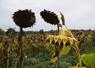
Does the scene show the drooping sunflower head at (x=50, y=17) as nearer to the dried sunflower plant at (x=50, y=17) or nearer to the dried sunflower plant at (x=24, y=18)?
the dried sunflower plant at (x=50, y=17)

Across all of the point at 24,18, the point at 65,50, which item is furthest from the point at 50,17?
the point at 24,18

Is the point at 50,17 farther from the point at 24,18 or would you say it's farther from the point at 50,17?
the point at 24,18

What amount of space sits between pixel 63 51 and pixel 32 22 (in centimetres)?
110

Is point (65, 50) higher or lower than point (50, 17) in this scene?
lower

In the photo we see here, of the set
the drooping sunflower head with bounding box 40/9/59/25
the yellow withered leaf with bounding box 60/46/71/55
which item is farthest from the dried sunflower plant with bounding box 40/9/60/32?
the yellow withered leaf with bounding box 60/46/71/55

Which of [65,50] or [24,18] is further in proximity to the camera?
[24,18]

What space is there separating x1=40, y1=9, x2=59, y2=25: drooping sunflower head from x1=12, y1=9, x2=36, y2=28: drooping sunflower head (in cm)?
92

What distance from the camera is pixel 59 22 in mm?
2262

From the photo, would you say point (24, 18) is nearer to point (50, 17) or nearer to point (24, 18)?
point (24, 18)

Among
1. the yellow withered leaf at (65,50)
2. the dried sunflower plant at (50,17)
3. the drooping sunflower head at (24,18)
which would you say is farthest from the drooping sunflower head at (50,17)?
the drooping sunflower head at (24,18)

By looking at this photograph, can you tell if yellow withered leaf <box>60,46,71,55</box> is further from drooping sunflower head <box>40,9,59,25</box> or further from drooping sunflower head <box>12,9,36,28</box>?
drooping sunflower head <box>12,9,36,28</box>

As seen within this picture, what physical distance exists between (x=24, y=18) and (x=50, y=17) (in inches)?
44.5

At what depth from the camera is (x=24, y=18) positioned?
11.0 feet

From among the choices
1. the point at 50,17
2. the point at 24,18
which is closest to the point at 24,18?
the point at 24,18
